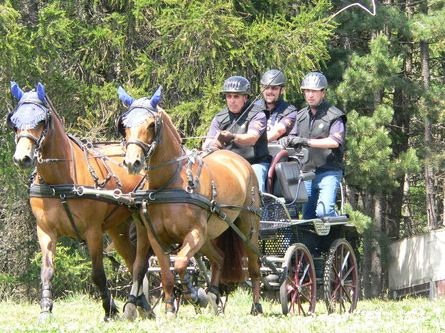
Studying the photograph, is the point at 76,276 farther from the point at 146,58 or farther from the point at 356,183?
the point at 356,183

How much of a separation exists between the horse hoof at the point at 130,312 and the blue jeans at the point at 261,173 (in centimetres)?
222

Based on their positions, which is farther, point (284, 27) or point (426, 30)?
point (426, 30)

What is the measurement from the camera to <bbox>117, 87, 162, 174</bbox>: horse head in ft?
29.3

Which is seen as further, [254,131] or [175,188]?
[254,131]

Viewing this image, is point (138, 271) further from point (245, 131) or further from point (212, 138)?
point (245, 131)

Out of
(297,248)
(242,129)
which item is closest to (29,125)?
(242,129)

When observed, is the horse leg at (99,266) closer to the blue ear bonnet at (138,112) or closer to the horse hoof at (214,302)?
the horse hoof at (214,302)

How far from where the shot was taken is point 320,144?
11750 mm

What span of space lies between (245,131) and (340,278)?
1.95 m

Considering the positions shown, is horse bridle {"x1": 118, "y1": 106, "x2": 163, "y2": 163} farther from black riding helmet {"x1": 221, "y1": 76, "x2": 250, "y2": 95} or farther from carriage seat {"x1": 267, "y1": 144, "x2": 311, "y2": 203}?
carriage seat {"x1": 267, "y1": 144, "x2": 311, "y2": 203}

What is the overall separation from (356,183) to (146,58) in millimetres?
5335

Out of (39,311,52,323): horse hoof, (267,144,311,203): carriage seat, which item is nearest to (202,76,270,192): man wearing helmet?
(267,144,311,203): carriage seat

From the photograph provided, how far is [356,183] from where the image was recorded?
21.2m

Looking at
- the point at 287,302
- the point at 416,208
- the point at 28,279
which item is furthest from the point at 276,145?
the point at 416,208
